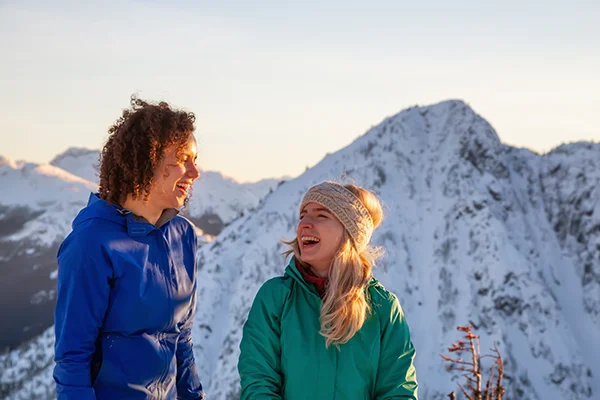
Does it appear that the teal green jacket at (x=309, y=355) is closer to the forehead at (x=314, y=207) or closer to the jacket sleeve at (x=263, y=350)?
the jacket sleeve at (x=263, y=350)

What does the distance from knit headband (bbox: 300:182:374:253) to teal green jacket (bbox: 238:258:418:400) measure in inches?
17.7

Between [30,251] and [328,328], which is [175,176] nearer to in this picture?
[328,328]

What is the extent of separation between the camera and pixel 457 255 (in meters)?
29.5

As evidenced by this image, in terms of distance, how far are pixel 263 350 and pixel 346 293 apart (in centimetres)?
61

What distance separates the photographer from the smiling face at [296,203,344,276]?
13.7 ft

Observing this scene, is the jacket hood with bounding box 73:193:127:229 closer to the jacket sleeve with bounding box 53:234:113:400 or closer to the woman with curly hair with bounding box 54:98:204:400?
the woman with curly hair with bounding box 54:98:204:400

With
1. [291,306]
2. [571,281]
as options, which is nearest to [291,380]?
[291,306]

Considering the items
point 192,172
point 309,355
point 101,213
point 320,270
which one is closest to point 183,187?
point 192,172

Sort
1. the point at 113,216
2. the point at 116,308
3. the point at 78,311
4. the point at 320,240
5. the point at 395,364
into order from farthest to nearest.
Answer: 1. the point at 320,240
2. the point at 395,364
3. the point at 113,216
4. the point at 116,308
5. the point at 78,311

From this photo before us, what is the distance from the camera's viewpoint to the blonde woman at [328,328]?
3.95 m

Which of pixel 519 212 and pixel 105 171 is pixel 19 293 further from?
pixel 105 171

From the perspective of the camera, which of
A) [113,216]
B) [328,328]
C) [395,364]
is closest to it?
[113,216]

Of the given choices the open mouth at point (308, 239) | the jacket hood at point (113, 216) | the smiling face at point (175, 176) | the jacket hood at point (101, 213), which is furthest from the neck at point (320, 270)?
the jacket hood at point (101, 213)

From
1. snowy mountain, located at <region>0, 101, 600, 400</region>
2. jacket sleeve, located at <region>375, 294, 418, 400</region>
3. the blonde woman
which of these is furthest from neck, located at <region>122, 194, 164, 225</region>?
snowy mountain, located at <region>0, 101, 600, 400</region>
